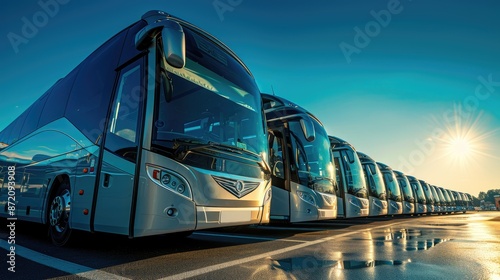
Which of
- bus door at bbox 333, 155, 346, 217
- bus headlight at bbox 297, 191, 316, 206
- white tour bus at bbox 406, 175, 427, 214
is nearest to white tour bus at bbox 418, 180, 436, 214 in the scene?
white tour bus at bbox 406, 175, 427, 214

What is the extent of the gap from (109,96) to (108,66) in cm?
66

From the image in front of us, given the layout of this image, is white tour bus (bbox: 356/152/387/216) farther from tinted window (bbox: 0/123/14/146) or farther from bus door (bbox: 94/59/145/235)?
tinted window (bbox: 0/123/14/146)

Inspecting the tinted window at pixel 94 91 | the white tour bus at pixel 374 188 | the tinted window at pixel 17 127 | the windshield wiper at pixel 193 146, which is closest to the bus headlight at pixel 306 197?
the windshield wiper at pixel 193 146

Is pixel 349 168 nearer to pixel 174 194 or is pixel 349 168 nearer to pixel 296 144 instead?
pixel 296 144

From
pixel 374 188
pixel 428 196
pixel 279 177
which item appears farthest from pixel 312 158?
pixel 428 196

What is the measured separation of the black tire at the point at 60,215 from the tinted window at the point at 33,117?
7.81 feet

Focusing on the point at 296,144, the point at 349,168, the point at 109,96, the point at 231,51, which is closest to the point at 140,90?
the point at 109,96

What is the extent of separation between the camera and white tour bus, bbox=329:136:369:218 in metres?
10.7

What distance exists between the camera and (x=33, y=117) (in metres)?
6.81

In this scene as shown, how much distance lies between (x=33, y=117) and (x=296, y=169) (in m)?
6.30

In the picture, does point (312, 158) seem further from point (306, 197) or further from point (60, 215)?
point (60, 215)

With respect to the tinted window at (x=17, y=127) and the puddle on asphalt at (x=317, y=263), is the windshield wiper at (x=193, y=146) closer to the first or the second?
the puddle on asphalt at (x=317, y=263)

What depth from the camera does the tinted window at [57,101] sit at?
559 cm

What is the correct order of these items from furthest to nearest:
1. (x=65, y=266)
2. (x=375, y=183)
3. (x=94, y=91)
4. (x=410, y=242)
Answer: (x=375, y=183) < (x=410, y=242) < (x=94, y=91) < (x=65, y=266)
